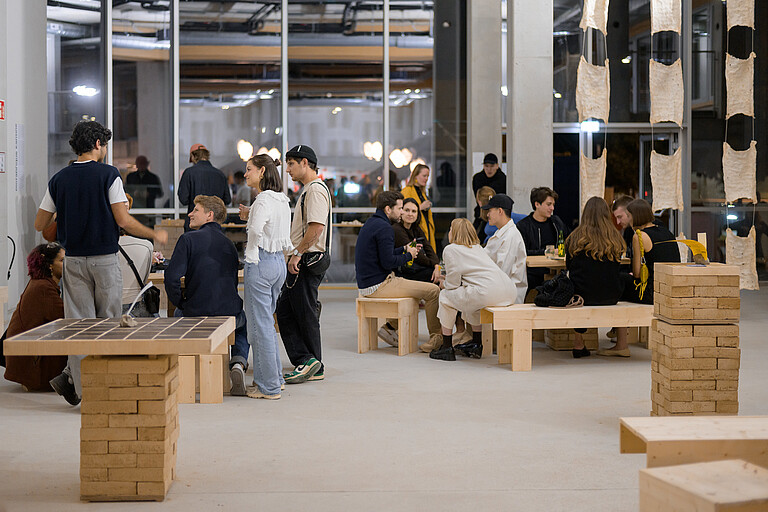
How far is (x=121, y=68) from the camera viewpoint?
44.9 ft

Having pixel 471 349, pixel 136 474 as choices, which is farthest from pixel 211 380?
pixel 471 349

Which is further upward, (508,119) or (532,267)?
(508,119)

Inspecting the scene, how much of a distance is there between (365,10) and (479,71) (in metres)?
1.91

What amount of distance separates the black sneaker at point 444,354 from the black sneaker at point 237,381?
1981 millimetres

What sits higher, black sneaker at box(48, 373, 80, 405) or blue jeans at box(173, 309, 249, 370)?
blue jeans at box(173, 309, 249, 370)

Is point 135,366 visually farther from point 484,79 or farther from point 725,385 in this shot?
point 484,79

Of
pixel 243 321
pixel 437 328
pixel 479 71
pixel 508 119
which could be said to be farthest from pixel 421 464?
pixel 479 71

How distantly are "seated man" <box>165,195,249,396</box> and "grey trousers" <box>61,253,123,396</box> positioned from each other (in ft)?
1.84

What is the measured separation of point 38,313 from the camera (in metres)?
6.51

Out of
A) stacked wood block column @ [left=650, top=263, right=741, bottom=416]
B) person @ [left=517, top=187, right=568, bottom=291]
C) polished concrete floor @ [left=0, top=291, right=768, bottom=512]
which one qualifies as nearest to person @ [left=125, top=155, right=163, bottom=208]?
person @ [left=517, top=187, right=568, bottom=291]

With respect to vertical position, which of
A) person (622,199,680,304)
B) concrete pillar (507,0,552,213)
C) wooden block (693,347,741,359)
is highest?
concrete pillar (507,0,552,213)

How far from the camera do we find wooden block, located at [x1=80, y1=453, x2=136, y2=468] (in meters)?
4.15

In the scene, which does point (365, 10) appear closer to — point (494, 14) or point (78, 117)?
point (494, 14)

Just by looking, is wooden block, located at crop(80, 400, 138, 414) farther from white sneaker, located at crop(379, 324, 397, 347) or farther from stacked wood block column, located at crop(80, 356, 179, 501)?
white sneaker, located at crop(379, 324, 397, 347)
